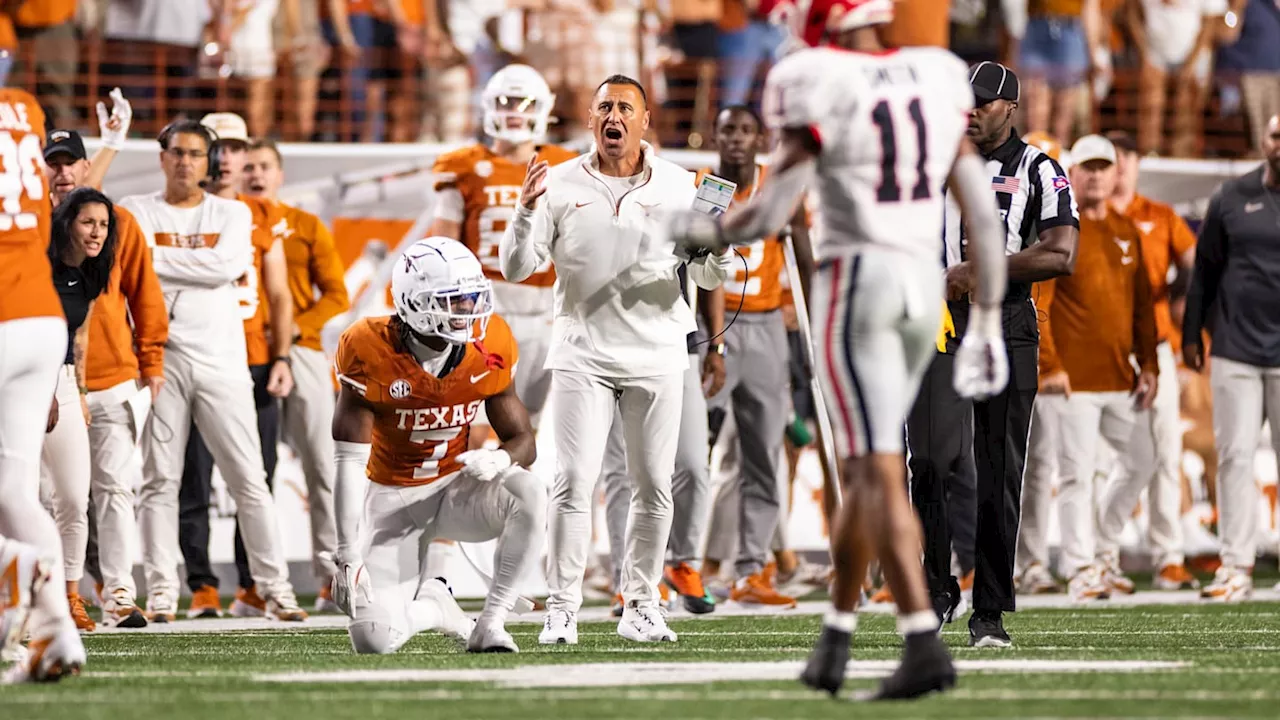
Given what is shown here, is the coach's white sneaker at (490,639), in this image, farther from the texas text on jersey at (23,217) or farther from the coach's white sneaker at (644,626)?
the texas text on jersey at (23,217)

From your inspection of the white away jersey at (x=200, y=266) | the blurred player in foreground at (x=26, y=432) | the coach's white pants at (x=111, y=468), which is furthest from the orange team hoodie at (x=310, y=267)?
the blurred player in foreground at (x=26, y=432)

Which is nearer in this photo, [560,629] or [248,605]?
[560,629]

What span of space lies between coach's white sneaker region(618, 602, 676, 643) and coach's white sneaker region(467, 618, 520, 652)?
656 millimetres

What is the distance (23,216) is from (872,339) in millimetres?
2412

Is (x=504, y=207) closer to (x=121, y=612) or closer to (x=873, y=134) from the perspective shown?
(x=121, y=612)

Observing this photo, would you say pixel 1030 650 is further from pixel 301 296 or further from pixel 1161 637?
pixel 301 296

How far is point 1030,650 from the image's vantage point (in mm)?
6750

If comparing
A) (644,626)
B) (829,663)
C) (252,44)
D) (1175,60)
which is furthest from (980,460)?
(1175,60)

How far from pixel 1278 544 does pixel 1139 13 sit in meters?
4.46

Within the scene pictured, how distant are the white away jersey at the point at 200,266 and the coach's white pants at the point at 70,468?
1158 millimetres

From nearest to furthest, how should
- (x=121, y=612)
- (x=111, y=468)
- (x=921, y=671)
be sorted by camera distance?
(x=921, y=671), (x=121, y=612), (x=111, y=468)

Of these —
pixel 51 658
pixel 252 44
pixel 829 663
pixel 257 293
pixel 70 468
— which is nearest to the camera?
pixel 829 663

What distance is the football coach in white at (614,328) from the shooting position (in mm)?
7422

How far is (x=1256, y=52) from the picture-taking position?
1530cm
